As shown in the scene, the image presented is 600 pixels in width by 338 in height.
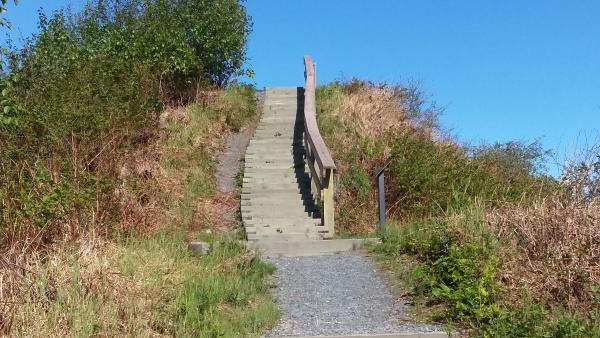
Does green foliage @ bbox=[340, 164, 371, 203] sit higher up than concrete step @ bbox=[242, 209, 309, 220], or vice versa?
green foliage @ bbox=[340, 164, 371, 203]

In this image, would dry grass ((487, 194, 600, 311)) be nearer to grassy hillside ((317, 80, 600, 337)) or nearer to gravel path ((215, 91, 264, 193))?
grassy hillside ((317, 80, 600, 337))

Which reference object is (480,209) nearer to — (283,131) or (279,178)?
(279,178)

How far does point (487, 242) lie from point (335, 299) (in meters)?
1.60

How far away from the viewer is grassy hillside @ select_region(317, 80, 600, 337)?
5016mm

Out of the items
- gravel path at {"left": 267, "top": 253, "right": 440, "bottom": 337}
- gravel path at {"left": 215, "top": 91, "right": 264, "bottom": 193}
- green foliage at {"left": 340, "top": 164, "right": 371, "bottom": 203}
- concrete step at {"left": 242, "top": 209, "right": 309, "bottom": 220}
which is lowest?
gravel path at {"left": 267, "top": 253, "right": 440, "bottom": 337}

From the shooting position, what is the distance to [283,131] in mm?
13727

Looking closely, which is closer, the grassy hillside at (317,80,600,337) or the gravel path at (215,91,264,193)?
the grassy hillside at (317,80,600,337)

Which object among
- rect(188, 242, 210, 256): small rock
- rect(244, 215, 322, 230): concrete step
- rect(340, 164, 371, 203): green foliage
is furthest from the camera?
rect(340, 164, 371, 203): green foliage

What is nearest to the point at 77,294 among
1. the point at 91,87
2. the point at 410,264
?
the point at 410,264

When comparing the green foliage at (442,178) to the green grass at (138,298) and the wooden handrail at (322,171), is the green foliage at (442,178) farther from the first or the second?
the green grass at (138,298)

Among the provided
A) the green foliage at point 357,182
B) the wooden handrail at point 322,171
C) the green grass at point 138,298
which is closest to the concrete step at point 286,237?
the wooden handrail at point 322,171

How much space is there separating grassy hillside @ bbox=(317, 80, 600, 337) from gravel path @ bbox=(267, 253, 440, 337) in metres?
0.30

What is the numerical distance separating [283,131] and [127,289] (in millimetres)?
8909

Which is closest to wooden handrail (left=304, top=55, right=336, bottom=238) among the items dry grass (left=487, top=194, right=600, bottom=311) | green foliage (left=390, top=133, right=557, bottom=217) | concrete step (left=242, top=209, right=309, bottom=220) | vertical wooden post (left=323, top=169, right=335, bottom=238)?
vertical wooden post (left=323, top=169, right=335, bottom=238)
